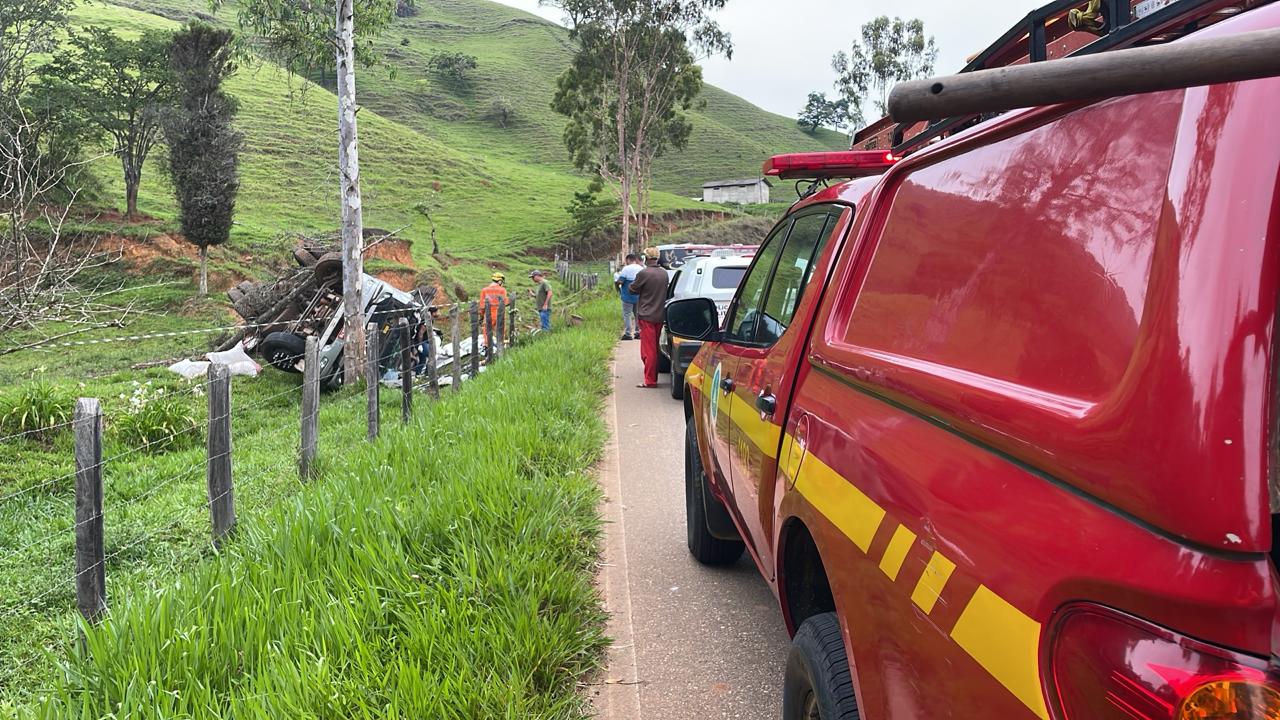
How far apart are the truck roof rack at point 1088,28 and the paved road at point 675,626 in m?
2.18

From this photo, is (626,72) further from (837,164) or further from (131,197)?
(837,164)

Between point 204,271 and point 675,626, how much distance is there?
26542 millimetres

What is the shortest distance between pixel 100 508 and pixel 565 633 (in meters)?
2.26

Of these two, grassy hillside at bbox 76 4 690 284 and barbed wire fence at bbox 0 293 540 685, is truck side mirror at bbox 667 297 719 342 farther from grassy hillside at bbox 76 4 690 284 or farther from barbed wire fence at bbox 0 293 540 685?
grassy hillside at bbox 76 4 690 284

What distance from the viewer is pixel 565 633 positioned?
11.9 ft

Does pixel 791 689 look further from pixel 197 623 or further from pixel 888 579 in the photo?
pixel 197 623

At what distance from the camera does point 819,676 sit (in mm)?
2027

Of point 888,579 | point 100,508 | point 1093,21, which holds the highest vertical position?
point 1093,21

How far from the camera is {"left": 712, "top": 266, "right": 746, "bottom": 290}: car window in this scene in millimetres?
10500

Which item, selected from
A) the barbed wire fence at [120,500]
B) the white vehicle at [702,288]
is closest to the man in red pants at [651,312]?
the white vehicle at [702,288]

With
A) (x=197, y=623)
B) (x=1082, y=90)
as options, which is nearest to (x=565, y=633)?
(x=197, y=623)

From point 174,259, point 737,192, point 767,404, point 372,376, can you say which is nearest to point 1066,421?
point 767,404

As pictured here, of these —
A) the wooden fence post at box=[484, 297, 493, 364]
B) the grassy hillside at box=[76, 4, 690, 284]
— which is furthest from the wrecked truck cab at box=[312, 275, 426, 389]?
the grassy hillside at box=[76, 4, 690, 284]

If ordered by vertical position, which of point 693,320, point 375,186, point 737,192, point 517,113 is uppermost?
point 517,113
